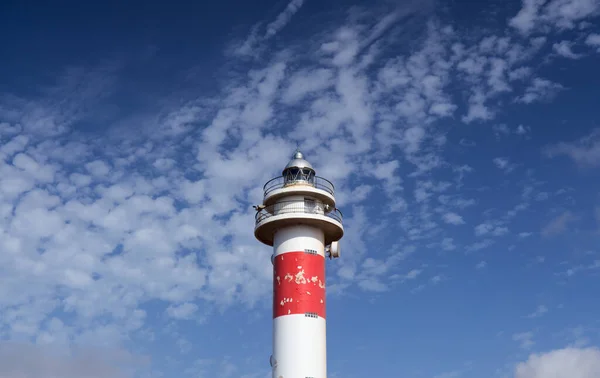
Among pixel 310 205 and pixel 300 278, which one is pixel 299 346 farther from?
pixel 310 205

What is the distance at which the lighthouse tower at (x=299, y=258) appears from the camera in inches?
1694

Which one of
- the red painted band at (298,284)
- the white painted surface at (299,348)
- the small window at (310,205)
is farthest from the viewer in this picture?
the small window at (310,205)

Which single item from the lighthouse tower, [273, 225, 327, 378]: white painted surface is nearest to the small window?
the lighthouse tower

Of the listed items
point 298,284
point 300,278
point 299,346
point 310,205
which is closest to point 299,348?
point 299,346

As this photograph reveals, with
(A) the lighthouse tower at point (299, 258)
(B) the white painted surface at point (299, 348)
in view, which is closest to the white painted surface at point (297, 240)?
(A) the lighthouse tower at point (299, 258)

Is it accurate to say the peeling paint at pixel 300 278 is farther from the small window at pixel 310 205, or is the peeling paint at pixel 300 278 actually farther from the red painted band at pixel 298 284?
the small window at pixel 310 205

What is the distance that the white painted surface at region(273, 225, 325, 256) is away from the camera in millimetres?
45688

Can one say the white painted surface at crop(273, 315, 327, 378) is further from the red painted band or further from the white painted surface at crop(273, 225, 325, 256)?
the white painted surface at crop(273, 225, 325, 256)

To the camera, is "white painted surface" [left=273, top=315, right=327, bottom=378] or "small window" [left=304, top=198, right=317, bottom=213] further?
"small window" [left=304, top=198, right=317, bottom=213]

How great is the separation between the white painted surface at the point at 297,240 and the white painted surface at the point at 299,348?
14.7 ft

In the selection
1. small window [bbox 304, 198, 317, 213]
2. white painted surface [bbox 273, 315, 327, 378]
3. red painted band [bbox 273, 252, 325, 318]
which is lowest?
white painted surface [bbox 273, 315, 327, 378]

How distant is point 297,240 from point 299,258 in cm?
126

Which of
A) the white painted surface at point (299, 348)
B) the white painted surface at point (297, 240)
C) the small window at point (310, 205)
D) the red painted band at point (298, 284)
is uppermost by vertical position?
the small window at point (310, 205)

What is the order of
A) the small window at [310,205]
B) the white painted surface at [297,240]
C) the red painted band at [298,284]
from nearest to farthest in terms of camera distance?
the red painted band at [298,284] → the white painted surface at [297,240] → the small window at [310,205]
